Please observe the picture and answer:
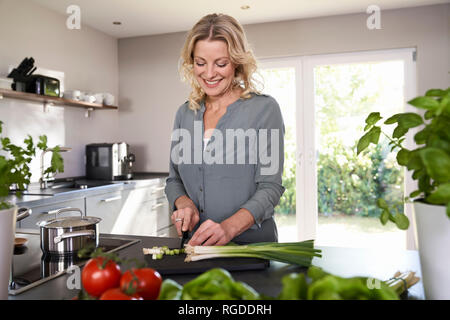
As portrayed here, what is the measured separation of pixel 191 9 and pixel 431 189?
11.7ft

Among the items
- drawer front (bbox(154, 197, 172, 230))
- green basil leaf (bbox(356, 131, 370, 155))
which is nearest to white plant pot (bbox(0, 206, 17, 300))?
green basil leaf (bbox(356, 131, 370, 155))

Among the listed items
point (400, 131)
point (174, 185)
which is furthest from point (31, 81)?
point (400, 131)

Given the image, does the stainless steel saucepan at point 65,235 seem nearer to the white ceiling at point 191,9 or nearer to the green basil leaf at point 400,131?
the green basil leaf at point 400,131

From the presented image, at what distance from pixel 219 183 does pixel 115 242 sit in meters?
0.50

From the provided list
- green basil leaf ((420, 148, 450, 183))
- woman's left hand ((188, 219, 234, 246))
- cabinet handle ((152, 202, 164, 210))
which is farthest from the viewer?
cabinet handle ((152, 202, 164, 210))

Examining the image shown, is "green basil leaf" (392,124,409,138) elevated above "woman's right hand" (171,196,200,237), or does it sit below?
above

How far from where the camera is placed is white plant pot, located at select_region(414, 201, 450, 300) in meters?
0.69

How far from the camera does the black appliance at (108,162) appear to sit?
399cm

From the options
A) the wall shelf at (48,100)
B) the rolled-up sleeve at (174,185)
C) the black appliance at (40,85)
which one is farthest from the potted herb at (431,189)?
the black appliance at (40,85)

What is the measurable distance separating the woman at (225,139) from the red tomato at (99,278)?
82 centimetres

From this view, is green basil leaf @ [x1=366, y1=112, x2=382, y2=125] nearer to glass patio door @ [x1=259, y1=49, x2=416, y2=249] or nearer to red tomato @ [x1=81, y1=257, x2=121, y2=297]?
red tomato @ [x1=81, y1=257, x2=121, y2=297]

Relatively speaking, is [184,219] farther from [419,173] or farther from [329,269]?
[419,173]

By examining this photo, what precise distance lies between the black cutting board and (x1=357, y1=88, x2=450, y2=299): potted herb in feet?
1.39

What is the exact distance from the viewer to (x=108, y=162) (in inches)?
158
